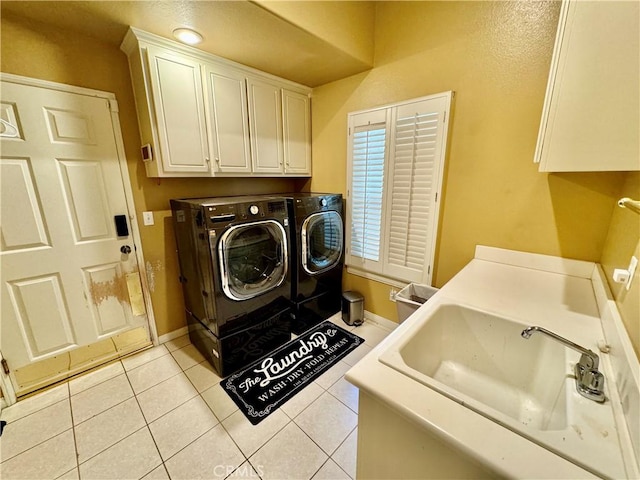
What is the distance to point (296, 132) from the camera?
8.59ft

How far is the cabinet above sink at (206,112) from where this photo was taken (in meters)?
1.74

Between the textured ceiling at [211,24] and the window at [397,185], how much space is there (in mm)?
614

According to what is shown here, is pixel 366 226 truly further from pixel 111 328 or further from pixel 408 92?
pixel 111 328

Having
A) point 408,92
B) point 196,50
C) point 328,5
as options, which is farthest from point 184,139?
point 408,92

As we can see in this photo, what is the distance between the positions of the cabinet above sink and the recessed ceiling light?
79 mm

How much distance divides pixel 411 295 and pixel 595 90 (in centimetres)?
166

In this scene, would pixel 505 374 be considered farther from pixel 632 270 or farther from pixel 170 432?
pixel 170 432

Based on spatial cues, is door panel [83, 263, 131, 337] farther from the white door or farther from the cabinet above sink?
the cabinet above sink

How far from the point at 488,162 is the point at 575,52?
0.85 metres

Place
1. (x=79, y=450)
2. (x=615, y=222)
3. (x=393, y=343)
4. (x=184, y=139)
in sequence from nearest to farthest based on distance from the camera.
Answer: (x=393, y=343), (x=615, y=222), (x=79, y=450), (x=184, y=139)

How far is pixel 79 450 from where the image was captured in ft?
4.71

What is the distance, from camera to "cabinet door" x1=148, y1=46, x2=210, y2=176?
5.67 ft

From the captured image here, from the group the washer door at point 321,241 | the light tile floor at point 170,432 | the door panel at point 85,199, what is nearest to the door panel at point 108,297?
the door panel at point 85,199

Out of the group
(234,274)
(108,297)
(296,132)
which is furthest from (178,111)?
(108,297)
